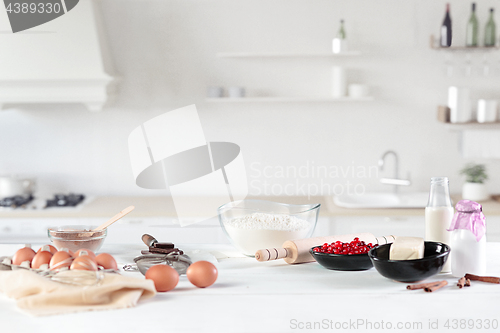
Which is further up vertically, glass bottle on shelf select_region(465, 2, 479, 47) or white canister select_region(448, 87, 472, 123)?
glass bottle on shelf select_region(465, 2, 479, 47)

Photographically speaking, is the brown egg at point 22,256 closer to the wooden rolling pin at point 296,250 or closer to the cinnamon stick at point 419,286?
the wooden rolling pin at point 296,250

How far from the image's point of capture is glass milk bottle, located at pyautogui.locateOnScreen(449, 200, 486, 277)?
1.43 m

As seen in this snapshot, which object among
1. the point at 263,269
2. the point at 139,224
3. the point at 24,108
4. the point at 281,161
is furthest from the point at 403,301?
the point at 24,108

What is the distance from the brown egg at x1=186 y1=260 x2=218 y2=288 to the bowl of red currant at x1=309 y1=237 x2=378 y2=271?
0.33 m

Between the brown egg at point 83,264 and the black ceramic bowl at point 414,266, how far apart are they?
2.36 ft

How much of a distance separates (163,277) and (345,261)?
1.69 ft

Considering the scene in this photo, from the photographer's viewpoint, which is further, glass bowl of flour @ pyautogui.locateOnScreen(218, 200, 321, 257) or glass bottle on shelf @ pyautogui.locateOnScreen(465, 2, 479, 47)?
glass bottle on shelf @ pyautogui.locateOnScreen(465, 2, 479, 47)

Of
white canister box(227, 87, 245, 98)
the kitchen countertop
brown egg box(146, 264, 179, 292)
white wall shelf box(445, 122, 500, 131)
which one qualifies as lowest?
the kitchen countertop

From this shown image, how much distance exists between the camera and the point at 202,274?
139 centimetres

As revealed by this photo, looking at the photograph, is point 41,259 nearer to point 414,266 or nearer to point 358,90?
point 414,266

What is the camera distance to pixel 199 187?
3.76m

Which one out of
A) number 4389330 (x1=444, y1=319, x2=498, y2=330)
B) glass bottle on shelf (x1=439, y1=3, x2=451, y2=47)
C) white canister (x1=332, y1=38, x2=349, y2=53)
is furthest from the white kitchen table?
glass bottle on shelf (x1=439, y1=3, x2=451, y2=47)

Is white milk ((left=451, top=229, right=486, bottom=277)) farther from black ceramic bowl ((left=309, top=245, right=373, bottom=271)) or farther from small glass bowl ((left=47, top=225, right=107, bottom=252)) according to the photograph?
small glass bowl ((left=47, top=225, right=107, bottom=252))

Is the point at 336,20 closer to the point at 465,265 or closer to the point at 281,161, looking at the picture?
the point at 281,161
